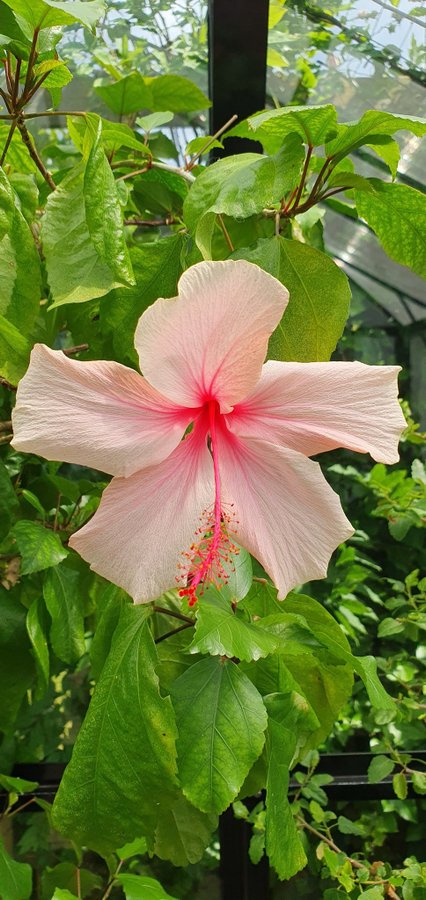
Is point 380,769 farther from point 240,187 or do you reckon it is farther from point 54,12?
point 54,12

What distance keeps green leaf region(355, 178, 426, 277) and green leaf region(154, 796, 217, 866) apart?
519 millimetres

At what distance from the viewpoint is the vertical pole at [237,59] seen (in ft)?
3.26

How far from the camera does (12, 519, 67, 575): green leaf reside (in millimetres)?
664

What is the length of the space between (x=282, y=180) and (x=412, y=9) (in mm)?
935

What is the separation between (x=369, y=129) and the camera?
50 centimetres

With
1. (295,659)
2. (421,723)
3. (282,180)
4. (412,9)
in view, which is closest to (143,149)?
(282,180)

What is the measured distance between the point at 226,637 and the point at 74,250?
30 centimetres

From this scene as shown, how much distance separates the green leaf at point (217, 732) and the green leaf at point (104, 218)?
0.31 meters

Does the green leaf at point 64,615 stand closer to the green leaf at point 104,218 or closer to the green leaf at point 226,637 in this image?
the green leaf at point 226,637

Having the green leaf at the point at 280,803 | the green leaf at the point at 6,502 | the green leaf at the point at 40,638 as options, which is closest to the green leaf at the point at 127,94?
the green leaf at the point at 6,502

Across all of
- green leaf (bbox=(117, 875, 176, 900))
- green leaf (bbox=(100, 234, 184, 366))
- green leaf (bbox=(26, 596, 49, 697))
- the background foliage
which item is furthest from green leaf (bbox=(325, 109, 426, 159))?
green leaf (bbox=(117, 875, 176, 900))

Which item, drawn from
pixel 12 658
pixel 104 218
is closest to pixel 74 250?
pixel 104 218

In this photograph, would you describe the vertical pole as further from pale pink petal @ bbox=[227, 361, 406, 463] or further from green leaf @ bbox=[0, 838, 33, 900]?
green leaf @ bbox=[0, 838, 33, 900]

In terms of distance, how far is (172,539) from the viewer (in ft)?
1.53
